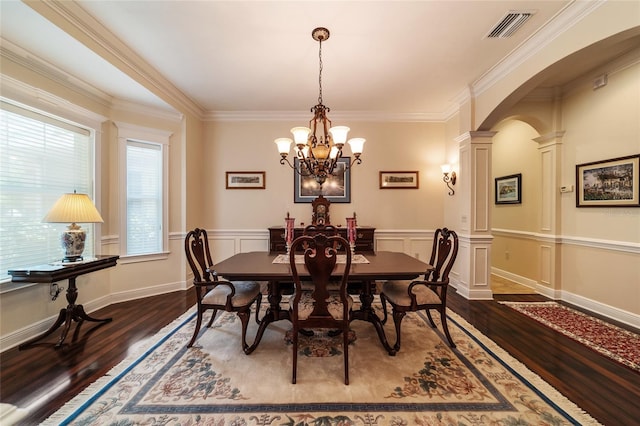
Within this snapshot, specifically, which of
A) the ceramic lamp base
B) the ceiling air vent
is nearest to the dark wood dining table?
the ceramic lamp base

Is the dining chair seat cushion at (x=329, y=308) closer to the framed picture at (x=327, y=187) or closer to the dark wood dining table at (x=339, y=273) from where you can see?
the dark wood dining table at (x=339, y=273)

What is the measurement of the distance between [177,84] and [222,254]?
106 inches

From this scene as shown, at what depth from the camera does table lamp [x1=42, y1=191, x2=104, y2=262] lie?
90.7 inches

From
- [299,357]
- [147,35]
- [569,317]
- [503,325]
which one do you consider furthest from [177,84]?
[569,317]

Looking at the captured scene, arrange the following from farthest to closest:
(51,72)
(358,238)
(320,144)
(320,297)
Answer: (358,238) → (51,72) → (320,144) → (320,297)

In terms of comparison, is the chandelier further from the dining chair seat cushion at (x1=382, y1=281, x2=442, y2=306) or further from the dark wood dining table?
the dining chair seat cushion at (x1=382, y1=281, x2=442, y2=306)

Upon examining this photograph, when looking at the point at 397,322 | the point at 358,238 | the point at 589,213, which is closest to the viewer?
the point at 397,322

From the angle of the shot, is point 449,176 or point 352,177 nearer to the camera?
point 449,176

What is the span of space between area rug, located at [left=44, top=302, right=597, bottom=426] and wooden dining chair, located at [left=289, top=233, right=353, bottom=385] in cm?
19

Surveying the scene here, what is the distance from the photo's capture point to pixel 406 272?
83.3 inches

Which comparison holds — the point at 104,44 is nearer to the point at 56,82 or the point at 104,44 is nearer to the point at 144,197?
the point at 56,82

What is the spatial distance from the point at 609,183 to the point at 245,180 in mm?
4878

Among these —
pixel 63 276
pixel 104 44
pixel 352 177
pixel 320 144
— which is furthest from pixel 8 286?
pixel 352 177

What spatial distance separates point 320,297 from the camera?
1.88 meters
